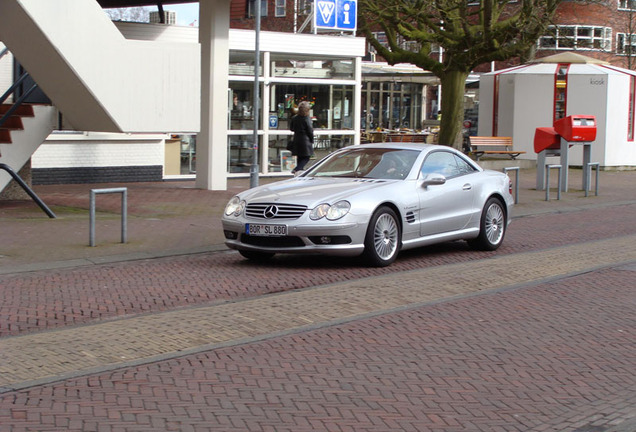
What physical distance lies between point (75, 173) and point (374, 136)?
665 inches

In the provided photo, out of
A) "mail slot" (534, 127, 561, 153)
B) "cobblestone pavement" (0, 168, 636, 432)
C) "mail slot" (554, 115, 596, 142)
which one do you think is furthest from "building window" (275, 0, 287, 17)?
"cobblestone pavement" (0, 168, 636, 432)

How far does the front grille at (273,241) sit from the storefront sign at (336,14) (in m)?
15.1

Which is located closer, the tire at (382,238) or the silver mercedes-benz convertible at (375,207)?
the silver mercedes-benz convertible at (375,207)

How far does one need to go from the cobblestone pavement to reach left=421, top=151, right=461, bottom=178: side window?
108 centimetres

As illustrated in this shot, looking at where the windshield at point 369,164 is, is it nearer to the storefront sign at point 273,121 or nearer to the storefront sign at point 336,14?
the storefront sign at point 273,121

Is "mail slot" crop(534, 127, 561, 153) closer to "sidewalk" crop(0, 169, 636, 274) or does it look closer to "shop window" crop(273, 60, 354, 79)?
"sidewalk" crop(0, 169, 636, 274)

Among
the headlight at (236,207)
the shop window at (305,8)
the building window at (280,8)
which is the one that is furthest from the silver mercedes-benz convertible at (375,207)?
the building window at (280,8)

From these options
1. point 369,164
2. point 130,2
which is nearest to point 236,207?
point 369,164

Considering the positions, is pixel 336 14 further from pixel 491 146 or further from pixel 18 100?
pixel 18 100

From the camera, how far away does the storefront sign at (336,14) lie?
24953mm

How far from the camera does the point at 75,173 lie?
20547 mm

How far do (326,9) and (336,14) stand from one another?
0.33 metres

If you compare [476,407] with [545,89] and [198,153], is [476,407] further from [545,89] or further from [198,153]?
[545,89]

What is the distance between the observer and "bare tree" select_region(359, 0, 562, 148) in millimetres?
23750
